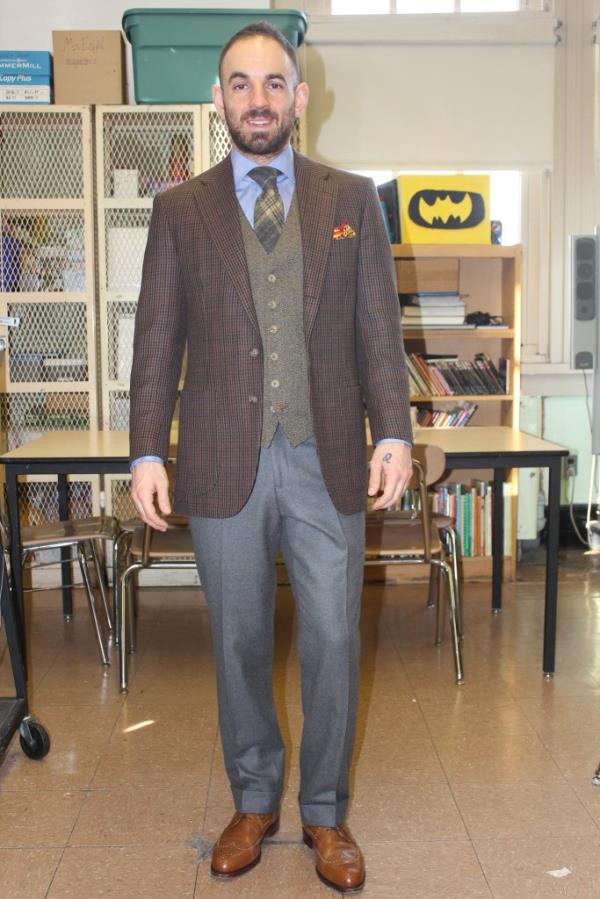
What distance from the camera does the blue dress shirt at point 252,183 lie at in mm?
1814

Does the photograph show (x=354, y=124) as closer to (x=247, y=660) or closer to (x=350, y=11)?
(x=350, y=11)

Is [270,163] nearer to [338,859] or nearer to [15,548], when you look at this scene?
[338,859]

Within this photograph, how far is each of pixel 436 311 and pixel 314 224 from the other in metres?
2.61

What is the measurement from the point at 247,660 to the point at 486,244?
2.86 meters

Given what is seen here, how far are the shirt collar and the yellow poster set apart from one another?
2.49 m

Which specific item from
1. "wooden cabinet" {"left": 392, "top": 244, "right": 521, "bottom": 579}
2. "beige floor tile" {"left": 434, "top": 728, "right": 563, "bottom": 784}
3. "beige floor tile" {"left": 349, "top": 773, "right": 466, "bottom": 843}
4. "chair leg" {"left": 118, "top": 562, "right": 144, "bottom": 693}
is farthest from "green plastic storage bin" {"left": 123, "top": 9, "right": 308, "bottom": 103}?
"beige floor tile" {"left": 349, "top": 773, "right": 466, "bottom": 843}

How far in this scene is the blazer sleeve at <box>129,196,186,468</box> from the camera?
5.98 feet

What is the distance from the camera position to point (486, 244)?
4270 mm

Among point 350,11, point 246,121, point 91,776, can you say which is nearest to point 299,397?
point 246,121

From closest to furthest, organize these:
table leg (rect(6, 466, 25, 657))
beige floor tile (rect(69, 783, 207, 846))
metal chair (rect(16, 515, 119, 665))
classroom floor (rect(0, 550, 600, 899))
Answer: classroom floor (rect(0, 550, 600, 899))
beige floor tile (rect(69, 783, 207, 846))
table leg (rect(6, 466, 25, 657))
metal chair (rect(16, 515, 119, 665))

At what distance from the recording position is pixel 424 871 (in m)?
1.94

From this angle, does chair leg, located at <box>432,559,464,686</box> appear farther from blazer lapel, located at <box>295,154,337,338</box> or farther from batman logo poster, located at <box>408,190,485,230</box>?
batman logo poster, located at <box>408,190,485,230</box>

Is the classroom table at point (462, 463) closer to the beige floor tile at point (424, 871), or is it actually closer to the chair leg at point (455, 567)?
the chair leg at point (455, 567)

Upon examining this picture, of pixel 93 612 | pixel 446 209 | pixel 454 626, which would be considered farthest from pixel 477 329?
pixel 93 612
